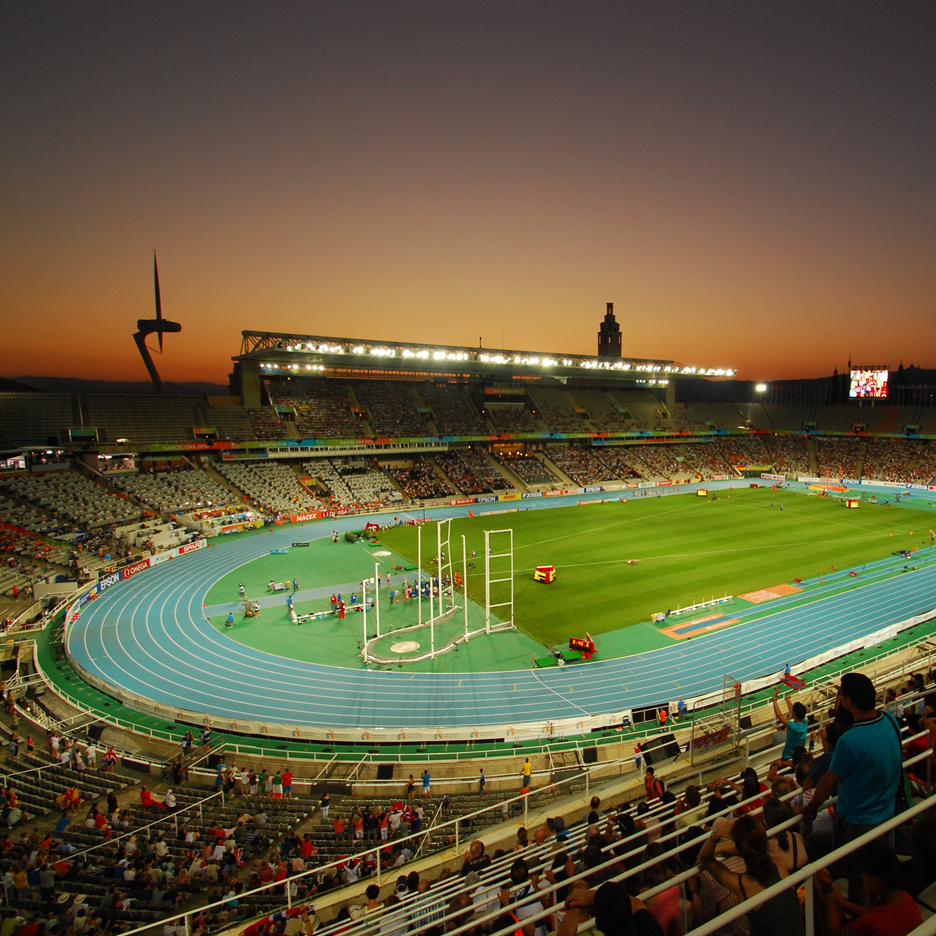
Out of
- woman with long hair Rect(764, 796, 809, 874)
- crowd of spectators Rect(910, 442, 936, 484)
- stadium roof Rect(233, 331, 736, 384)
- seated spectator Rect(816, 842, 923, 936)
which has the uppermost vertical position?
stadium roof Rect(233, 331, 736, 384)

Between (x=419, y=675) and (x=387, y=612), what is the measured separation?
689cm

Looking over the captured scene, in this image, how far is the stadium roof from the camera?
5806 centimetres

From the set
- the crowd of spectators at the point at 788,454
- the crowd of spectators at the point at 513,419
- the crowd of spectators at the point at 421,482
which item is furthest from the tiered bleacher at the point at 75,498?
the crowd of spectators at the point at 788,454

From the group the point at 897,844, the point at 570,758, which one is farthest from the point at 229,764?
the point at 897,844

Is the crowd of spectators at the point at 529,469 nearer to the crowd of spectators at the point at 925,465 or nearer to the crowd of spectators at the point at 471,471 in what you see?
the crowd of spectators at the point at 471,471

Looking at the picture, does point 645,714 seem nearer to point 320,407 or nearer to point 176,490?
point 176,490

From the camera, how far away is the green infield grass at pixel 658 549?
28.2m

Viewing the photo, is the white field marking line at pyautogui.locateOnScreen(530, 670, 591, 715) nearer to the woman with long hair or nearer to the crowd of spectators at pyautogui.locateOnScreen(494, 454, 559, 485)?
the woman with long hair

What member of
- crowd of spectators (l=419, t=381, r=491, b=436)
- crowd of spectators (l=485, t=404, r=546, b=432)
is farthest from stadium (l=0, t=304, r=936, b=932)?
crowd of spectators (l=485, t=404, r=546, b=432)

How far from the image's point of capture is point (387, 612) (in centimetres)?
2789

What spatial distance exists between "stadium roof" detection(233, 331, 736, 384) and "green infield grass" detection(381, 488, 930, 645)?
22552 millimetres

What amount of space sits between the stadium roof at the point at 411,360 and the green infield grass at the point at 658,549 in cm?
2255

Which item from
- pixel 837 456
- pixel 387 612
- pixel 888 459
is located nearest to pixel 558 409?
pixel 837 456

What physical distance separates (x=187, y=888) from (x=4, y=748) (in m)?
Answer: 9.68
